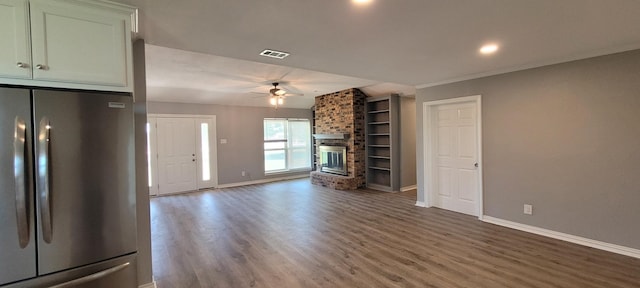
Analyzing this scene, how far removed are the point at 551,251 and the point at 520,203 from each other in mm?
862

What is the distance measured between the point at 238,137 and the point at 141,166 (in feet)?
17.9

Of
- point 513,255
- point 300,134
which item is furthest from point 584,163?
point 300,134

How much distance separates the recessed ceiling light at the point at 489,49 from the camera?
2975 millimetres

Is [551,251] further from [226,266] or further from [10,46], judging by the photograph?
[10,46]

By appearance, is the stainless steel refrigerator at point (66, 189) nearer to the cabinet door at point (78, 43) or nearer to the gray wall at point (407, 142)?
the cabinet door at point (78, 43)

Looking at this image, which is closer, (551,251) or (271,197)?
(551,251)

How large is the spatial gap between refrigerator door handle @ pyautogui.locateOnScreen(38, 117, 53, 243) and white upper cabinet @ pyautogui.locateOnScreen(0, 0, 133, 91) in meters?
0.28

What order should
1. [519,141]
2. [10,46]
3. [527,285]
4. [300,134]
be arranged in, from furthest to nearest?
[300,134], [519,141], [527,285], [10,46]

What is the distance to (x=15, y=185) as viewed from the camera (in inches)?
57.2

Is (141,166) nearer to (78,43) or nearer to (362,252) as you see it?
(78,43)

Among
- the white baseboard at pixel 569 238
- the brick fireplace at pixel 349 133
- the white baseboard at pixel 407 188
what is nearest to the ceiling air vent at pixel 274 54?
the white baseboard at pixel 569 238

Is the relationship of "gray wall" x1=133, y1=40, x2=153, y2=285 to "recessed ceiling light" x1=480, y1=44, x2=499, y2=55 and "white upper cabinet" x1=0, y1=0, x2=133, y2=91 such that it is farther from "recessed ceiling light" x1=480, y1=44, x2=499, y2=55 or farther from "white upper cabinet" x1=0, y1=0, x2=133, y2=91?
"recessed ceiling light" x1=480, y1=44, x2=499, y2=55

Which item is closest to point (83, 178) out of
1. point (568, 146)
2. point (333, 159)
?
point (568, 146)

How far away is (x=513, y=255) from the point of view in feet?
10.2
